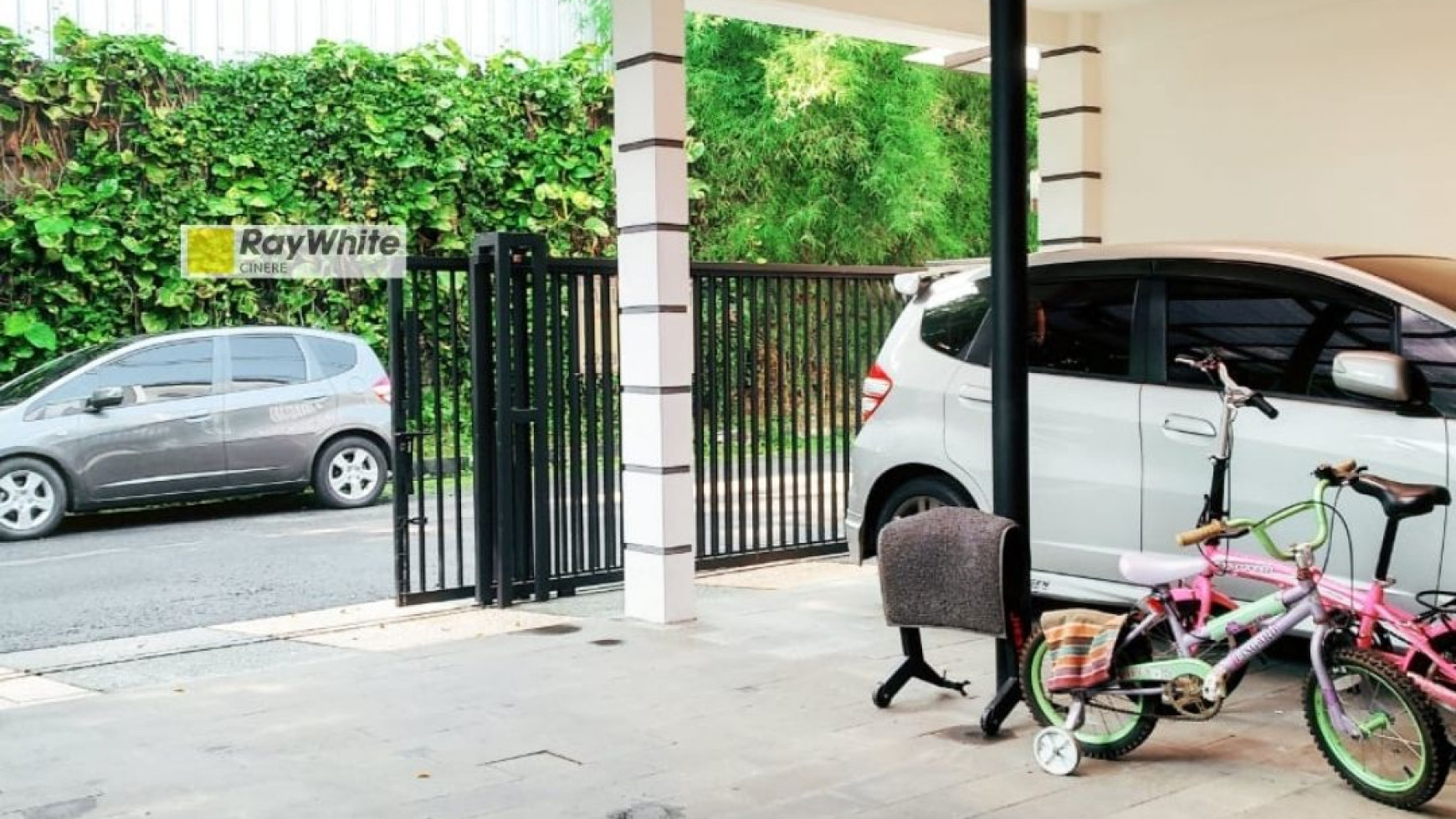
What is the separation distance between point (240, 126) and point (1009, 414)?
1167 cm

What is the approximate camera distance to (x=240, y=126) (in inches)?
612

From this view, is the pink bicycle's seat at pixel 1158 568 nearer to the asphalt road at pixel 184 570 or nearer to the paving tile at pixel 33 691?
the paving tile at pixel 33 691

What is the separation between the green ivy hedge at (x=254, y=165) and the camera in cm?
1441

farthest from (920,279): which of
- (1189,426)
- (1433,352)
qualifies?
(1433,352)

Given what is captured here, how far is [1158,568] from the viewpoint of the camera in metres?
5.23

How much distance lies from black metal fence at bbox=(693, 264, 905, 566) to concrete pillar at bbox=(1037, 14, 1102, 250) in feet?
3.67

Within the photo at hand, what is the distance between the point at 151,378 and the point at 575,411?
5.41 meters

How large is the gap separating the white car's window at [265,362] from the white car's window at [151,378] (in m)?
0.22

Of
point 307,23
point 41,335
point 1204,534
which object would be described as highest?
point 307,23

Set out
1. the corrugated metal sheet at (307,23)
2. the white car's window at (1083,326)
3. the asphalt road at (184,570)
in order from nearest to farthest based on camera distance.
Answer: the white car's window at (1083,326)
the asphalt road at (184,570)
the corrugated metal sheet at (307,23)

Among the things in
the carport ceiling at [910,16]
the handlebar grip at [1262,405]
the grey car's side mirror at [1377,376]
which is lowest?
the handlebar grip at [1262,405]

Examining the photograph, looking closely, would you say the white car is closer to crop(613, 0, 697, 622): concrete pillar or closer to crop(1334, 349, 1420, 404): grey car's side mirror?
crop(1334, 349, 1420, 404): grey car's side mirror

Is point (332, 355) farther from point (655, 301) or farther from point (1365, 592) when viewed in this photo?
point (1365, 592)

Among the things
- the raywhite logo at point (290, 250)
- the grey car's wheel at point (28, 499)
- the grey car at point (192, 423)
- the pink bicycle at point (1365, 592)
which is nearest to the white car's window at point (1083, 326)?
the pink bicycle at point (1365, 592)
